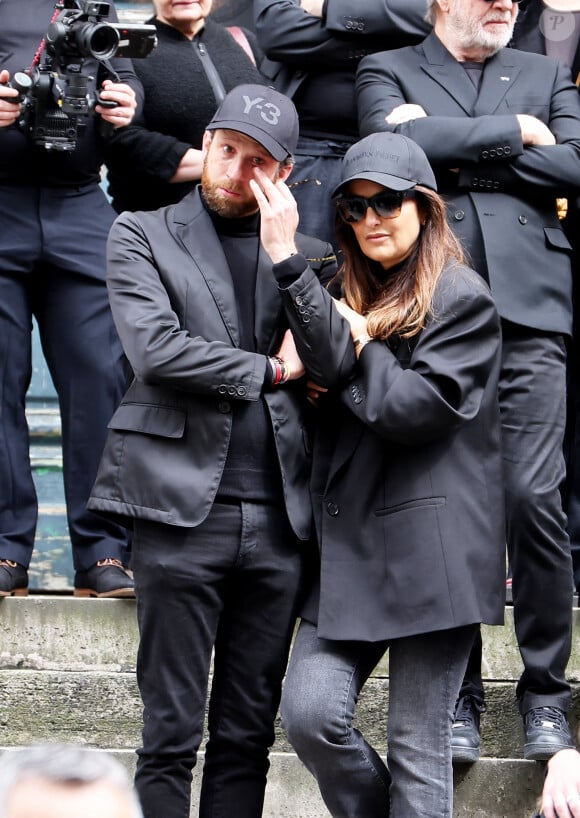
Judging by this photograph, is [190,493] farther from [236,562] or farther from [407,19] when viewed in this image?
[407,19]

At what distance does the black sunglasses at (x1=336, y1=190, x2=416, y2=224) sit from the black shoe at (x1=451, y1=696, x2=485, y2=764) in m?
1.36

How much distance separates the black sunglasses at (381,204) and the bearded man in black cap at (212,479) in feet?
0.59

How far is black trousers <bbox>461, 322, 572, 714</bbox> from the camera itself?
3.72m

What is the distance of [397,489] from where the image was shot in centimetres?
317

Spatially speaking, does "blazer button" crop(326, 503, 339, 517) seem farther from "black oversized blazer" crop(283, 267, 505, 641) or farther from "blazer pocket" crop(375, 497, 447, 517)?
"blazer pocket" crop(375, 497, 447, 517)

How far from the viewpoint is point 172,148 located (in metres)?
4.39

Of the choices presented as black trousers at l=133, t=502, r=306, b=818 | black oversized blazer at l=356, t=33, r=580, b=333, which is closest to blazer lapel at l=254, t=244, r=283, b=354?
black trousers at l=133, t=502, r=306, b=818

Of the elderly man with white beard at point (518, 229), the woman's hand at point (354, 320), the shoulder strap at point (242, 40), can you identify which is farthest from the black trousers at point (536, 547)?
the shoulder strap at point (242, 40)

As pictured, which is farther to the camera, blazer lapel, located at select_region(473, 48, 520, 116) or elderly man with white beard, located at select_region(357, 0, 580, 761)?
blazer lapel, located at select_region(473, 48, 520, 116)

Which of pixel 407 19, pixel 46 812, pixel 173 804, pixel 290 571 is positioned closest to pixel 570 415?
pixel 407 19

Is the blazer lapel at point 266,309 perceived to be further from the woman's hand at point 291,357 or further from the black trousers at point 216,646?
the black trousers at point 216,646

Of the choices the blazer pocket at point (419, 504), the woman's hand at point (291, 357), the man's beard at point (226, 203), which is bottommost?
the blazer pocket at point (419, 504)

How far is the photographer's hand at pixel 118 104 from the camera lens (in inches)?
164

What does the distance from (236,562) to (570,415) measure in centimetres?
189
